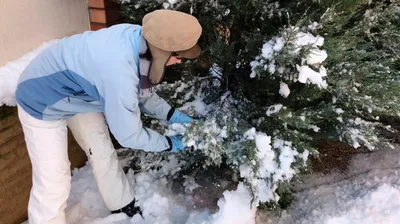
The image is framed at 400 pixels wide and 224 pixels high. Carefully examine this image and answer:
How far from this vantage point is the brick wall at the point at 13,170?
101 inches

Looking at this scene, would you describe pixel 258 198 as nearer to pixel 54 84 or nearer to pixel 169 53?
pixel 169 53

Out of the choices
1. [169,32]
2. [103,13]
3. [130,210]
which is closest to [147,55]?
[169,32]

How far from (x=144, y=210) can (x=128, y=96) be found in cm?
101

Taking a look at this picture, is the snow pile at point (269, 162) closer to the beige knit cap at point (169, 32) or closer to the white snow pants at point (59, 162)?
the beige knit cap at point (169, 32)

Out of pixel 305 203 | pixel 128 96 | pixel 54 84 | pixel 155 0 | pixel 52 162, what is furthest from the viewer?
pixel 305 203

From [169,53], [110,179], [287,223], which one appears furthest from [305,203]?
[169,53]

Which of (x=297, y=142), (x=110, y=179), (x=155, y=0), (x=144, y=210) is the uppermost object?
(x=155, y=0)

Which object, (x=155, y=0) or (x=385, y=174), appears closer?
(x=155, y=0)

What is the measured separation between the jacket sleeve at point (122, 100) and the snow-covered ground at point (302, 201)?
727 millimetres

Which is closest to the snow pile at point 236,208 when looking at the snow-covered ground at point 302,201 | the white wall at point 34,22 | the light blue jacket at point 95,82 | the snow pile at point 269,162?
the snow-covered ground at point 302,201

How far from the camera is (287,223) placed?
105 inches

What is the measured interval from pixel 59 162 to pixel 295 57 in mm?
1284

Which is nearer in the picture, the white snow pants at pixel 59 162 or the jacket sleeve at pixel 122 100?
the jacket sleeve at pixel 122 100

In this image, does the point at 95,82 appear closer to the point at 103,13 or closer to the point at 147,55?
the point at 147,55
